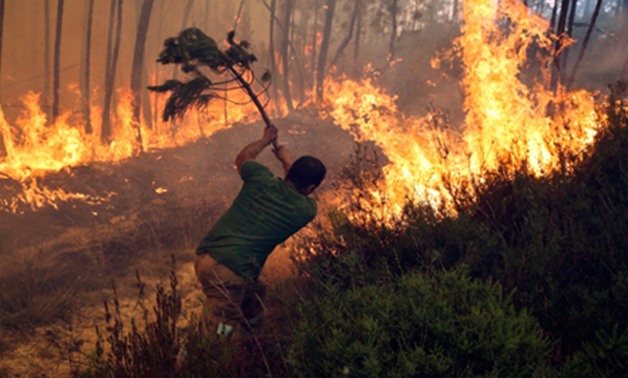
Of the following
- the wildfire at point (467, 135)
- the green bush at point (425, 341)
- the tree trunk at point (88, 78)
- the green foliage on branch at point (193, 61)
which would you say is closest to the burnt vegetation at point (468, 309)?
the green bush at point (425, 341)

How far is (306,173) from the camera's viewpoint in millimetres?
3631

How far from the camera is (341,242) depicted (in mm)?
4578

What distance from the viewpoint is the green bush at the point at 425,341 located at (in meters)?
2.22

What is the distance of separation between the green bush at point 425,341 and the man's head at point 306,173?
4.02 ft

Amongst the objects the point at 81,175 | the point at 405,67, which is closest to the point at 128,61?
the point at 405,67

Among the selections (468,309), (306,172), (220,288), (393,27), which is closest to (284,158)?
(306,172)

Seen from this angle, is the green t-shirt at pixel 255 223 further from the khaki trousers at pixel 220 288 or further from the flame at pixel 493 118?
the flame at pixel 493 118

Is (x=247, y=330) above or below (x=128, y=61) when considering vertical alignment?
below

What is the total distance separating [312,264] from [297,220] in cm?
119

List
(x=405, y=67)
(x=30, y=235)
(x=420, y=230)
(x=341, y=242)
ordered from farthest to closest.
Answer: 1. (x=405, y=67)
2. (x=30, y=235)
3. (x=341, y=242)
4. (x=420, y=230)

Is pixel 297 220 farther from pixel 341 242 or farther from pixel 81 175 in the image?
pixel 81 175

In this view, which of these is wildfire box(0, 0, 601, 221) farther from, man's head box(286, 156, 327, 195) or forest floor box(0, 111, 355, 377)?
man's head box(286, 156, 327, 195)

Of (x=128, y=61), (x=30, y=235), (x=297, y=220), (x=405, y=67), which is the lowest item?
(x=30, y=235)

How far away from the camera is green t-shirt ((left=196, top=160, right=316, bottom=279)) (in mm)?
3451
